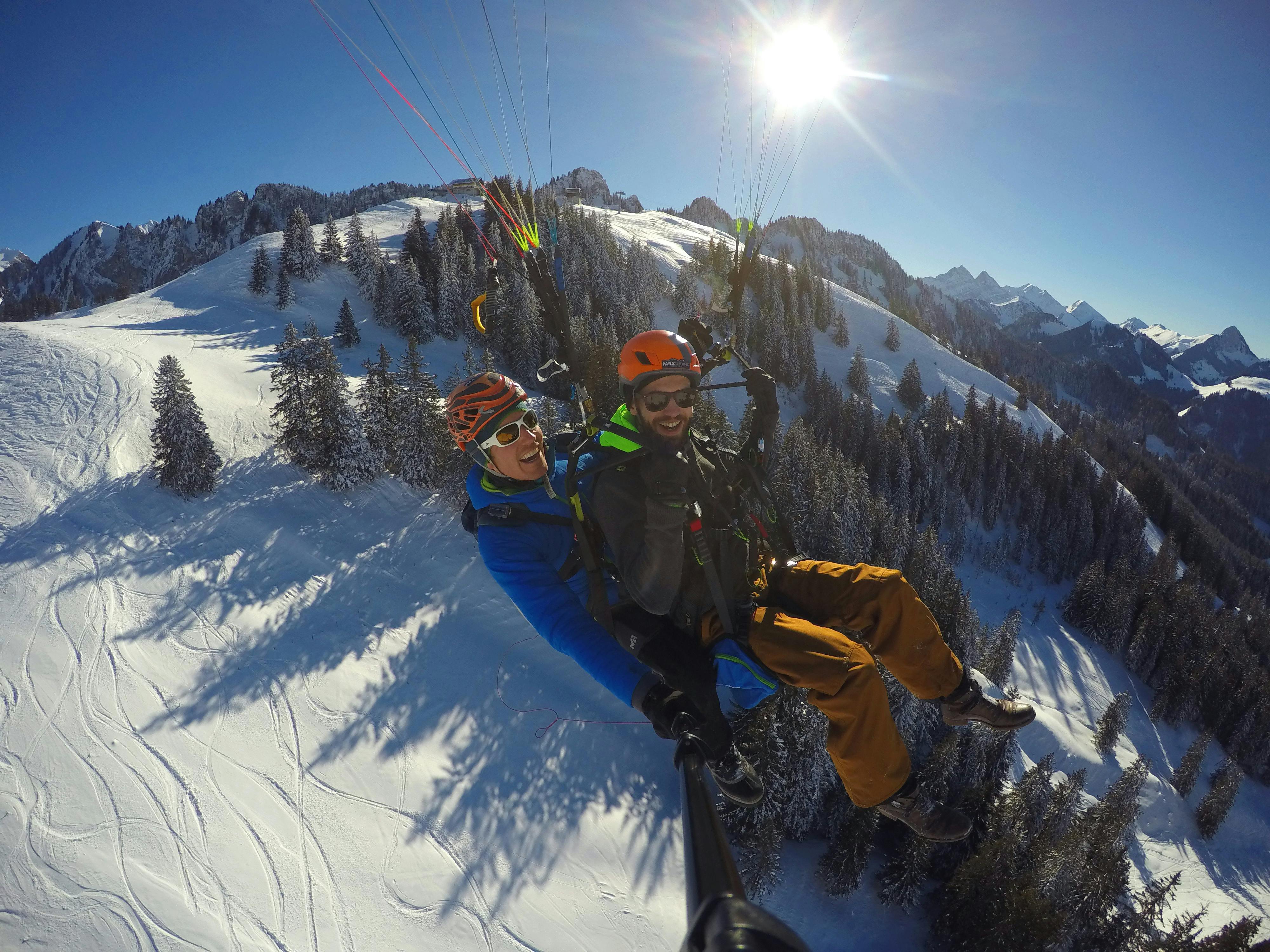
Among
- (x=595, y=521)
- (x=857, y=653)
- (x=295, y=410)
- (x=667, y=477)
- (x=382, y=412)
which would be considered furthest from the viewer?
(x=382, y=412)

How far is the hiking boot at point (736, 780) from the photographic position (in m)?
3.66

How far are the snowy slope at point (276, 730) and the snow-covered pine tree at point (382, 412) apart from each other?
2250 millimetres

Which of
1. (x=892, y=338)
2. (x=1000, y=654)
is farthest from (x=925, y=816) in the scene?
(x=892, y=338)

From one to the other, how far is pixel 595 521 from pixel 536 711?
20.3 metres

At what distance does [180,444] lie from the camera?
76.8ft

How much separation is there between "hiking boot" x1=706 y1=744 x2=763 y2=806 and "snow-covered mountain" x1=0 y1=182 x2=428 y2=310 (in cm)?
14658

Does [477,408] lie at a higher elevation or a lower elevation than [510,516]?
higher

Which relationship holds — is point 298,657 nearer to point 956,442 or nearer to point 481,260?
point 481,260

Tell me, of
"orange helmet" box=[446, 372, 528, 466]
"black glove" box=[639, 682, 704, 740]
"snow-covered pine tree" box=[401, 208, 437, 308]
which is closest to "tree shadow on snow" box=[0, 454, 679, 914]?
"black glove" box=[639, 682, 704, 740]

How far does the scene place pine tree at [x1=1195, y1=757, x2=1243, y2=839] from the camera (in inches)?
1783

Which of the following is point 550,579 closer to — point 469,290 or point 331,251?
point 469,290

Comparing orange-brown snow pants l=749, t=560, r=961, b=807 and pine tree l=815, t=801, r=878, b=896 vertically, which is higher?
orange-brown snow pants l=749, t=560, r=961, b=807

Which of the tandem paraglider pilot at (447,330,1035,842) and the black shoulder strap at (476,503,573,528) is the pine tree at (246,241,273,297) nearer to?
the tandem paraglider pilot at (447,330,1035,842)

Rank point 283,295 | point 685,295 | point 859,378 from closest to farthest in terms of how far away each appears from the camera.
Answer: point 283,295, point 685,295, point 859,378
